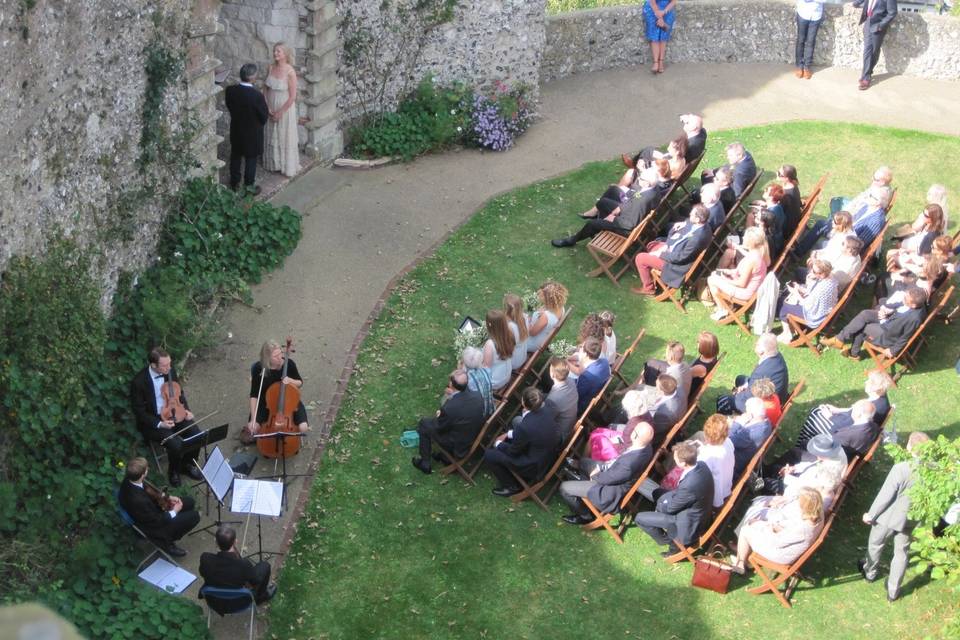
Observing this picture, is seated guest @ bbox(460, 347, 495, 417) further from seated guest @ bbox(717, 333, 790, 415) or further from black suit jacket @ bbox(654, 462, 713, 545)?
seated guest @ bbox(717, 333, 790, 415)

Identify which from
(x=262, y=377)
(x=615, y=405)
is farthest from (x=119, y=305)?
(x=615, y=405)

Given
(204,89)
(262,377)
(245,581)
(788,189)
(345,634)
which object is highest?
(204,89)

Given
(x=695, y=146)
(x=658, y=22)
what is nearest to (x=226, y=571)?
(x=695, y=146)

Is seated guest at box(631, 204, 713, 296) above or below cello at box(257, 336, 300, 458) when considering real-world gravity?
above

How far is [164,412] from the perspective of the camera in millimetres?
9609

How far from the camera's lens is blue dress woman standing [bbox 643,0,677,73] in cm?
1688

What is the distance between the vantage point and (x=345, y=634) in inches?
332

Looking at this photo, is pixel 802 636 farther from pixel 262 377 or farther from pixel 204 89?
pixel 204 89

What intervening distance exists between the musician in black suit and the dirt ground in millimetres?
342

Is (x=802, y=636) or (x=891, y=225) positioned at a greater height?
(x=891, y=225)

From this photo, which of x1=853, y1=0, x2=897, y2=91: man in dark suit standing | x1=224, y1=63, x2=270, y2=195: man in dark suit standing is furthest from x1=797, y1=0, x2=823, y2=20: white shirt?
x1=224, y1=63, x2=270, y2=195: man in dark suit standing

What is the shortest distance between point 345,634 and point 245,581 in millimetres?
892

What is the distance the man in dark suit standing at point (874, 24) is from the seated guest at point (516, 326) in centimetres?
903

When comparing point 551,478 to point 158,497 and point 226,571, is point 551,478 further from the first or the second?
point 158,497
